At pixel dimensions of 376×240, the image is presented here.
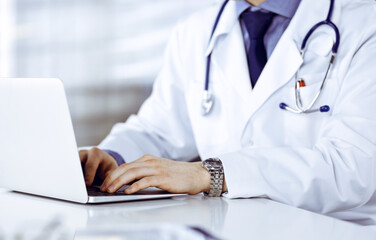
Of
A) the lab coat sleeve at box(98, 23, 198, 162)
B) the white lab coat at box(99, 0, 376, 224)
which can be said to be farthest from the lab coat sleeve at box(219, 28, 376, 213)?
the lab coat sleeve at box(98, 23, 198, 162)

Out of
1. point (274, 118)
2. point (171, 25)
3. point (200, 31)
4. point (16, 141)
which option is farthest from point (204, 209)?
point (171, 25)

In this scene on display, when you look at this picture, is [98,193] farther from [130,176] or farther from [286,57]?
[286,57]

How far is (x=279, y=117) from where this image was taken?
3.99 ft

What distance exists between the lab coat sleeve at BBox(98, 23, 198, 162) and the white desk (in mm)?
666

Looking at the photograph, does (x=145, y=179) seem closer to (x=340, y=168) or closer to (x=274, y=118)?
(x=340, y=168)

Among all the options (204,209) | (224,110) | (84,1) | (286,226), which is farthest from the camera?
(84,1)

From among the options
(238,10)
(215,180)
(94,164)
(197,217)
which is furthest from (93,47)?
(197,217)

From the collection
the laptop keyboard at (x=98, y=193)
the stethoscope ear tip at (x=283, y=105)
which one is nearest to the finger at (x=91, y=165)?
the laptop keyboard at (x=98, y=193)

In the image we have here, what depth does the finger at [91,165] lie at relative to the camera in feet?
3.19

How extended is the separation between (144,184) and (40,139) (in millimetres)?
193

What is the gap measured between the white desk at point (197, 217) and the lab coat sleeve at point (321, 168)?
0.26ft

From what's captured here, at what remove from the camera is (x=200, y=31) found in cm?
149

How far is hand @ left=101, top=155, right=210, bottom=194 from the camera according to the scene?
0.80 meters

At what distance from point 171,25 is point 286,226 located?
3582 mm
